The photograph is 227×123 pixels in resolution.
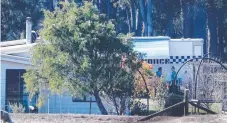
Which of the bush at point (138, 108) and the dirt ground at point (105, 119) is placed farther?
the bush at point (138, 108)

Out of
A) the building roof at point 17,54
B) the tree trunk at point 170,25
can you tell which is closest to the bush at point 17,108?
the building roof at point 17,54

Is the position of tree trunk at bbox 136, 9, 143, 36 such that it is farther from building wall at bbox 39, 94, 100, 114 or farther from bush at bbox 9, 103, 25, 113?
bush at bbox 9, 103, 25, 113

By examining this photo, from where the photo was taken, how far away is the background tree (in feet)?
60.0

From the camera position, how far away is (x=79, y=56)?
18.4 m

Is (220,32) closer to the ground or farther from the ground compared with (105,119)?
farther from the ground

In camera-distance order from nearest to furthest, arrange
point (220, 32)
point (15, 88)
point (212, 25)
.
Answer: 1. point (15, 88)
2. point (212, 25)
3. point (220, 32)

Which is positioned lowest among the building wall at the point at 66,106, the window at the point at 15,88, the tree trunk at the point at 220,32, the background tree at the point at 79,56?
the building wall at the point at 66,106

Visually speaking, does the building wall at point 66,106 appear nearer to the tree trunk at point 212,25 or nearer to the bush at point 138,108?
the bush at point 138,108

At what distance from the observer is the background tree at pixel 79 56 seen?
60.0ft

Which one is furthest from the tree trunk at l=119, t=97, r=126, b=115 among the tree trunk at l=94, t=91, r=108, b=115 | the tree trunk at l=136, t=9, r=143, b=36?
the tree trunk at l=136, t=9, r=143, b=36

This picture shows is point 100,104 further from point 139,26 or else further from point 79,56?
point 139,26

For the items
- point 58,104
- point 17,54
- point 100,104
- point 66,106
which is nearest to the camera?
point 100,104

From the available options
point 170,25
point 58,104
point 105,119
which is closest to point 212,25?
point 170,25

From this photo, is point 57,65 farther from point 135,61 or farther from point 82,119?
point 82,119
